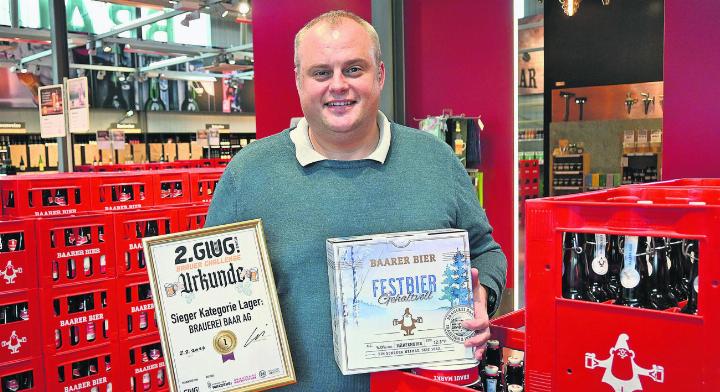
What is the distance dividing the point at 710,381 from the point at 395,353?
72 centimetres

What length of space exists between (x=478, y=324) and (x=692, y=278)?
0.58 meters

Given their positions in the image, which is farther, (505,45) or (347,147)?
(505,45)

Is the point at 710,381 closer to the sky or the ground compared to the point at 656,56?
closer to the ground

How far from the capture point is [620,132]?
721cm

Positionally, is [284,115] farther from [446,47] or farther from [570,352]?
[570,352]

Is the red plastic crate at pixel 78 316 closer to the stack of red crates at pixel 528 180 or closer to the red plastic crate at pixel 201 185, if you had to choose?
the red plastic crate at pixel 201 185

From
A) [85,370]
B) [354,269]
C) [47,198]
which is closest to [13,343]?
[85,370]

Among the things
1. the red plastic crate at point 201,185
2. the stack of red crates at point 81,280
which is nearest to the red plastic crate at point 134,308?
the stack of red crates at point 81,280

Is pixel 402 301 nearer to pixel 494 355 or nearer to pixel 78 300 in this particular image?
pixel 494 355

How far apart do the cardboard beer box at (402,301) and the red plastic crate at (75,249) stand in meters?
2.97

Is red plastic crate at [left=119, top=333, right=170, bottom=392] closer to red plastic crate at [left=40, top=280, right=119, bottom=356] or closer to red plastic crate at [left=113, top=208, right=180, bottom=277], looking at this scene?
red plastic crate at [left=40, top=280, right=119, bottom=356]

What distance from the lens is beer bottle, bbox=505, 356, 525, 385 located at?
6.30 ft

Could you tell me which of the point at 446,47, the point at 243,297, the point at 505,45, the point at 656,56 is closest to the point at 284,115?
the point at 446,47

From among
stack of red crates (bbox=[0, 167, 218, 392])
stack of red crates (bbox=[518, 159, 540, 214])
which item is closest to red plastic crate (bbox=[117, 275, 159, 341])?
stack of red crates (bbox=[0, 167, 218, 392])
